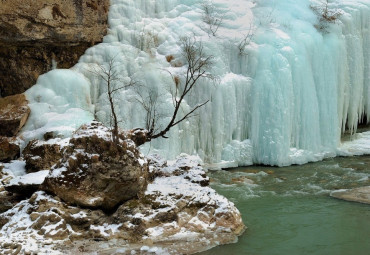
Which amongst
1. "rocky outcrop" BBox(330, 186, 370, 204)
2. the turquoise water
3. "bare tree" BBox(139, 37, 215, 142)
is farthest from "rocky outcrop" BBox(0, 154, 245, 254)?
"bare tree" BBox(139, 37, 215, 142)

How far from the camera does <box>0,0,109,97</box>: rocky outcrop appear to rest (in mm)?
10023

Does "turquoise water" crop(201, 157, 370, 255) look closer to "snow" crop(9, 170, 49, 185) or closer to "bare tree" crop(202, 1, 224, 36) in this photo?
"snow" crop(9, 170, 49, 185)

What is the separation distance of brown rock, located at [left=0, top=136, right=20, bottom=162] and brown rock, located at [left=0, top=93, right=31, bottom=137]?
323 millimetres

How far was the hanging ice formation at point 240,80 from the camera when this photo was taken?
1055cm

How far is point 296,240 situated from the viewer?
6180 millimetres

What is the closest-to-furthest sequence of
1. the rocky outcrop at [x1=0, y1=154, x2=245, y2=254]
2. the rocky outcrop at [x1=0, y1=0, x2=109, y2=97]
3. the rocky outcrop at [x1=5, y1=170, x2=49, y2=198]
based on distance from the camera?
the rocky outcrop at [x1=0, y1=154, x2=245, y2=254]
the rocky outcrop at [x1=5, y1=170, x2=49, y2=198]
the rocky outcrop at [x1=0, y1=0, x2=109, y2=97]

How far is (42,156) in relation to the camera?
805 centimetres

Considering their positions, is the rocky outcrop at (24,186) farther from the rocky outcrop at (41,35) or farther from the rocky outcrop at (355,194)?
the rocky outcrop at (355,194)

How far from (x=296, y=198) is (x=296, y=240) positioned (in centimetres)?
223

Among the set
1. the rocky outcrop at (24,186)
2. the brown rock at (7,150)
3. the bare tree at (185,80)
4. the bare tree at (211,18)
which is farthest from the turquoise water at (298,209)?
the bare tree at (211,18)

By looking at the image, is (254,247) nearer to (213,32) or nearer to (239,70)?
(239,70)

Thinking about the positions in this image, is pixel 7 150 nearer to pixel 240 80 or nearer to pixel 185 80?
pixel 185 80

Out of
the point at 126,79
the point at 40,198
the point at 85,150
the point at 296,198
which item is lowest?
the point at 296,198

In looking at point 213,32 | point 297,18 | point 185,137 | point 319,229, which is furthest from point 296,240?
point 297,18
